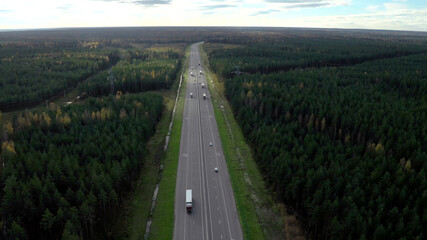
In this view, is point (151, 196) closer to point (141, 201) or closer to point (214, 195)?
point (141, 201)

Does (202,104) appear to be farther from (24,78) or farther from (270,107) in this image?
(24,78)

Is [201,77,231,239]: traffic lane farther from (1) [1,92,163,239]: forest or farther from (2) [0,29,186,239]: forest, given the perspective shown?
(1) [1,92,163,239]: forest

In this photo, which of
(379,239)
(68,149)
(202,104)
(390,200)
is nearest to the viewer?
(379,239)

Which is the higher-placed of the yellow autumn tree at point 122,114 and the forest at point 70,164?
the yellow autumn tree at point 122,114

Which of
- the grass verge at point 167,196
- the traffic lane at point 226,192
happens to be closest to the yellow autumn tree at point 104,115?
the grass verge at point 167,196

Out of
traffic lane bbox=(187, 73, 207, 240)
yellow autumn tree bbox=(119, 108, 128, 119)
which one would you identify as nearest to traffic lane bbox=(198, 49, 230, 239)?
traffic lane bbox=(187, 73, 207, 240)

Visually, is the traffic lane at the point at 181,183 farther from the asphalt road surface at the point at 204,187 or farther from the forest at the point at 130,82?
the forest at the point at 130,82

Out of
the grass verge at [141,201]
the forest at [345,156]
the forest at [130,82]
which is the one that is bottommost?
the grass verge at [141,201]

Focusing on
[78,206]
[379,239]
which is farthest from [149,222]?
[379,239]
